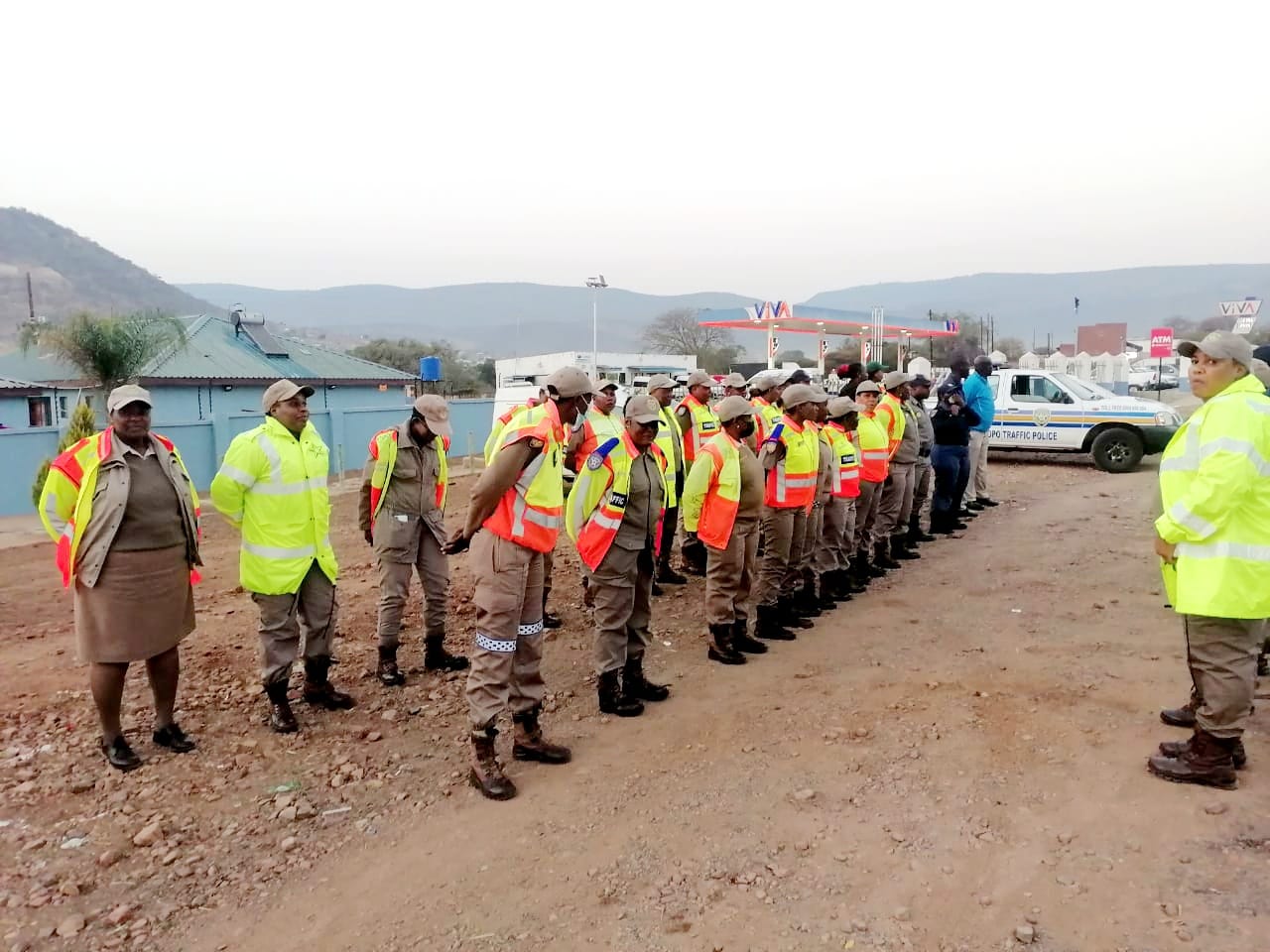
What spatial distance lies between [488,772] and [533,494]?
133 cm

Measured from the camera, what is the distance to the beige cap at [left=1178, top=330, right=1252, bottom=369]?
147 inches

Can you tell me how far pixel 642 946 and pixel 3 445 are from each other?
15264 mm

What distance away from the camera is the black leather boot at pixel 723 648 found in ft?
18.9

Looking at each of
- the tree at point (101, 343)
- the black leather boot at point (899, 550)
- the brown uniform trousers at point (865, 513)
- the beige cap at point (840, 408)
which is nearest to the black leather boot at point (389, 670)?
the beige cap at point (840, 408)

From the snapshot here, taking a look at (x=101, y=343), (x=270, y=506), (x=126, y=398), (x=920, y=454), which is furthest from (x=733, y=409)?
(x=101, y=343)

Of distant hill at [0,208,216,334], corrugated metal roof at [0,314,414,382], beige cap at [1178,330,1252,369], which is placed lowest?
beige cap at [1178,330,1252,369]

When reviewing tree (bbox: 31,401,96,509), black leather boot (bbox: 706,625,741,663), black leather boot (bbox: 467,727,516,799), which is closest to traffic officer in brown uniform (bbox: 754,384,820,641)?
black leather boot (bbox: 706,625,741,663)

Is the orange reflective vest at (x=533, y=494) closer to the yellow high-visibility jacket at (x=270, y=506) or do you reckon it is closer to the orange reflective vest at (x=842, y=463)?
the yellow high-visibility jacket at (x=270, y=506)

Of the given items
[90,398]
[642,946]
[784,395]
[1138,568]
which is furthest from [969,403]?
[90,398]

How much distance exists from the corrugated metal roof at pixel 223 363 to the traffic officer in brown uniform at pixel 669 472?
19647 mm

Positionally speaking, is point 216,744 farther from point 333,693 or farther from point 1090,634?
point 1090,634

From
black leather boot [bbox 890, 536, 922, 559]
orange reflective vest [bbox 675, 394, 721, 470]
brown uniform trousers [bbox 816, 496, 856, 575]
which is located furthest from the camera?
black leather boot [bbox 890, 536, 922, 559]

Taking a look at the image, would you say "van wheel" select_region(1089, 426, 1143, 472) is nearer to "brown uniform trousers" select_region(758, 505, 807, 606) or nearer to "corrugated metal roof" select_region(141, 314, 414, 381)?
"brown uniform trousers" select_region(758, 505, 807, 606)

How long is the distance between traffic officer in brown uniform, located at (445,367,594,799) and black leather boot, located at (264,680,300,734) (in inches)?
51.4
